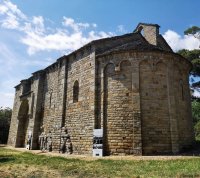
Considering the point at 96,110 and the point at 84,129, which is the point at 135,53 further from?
the point at 84,129

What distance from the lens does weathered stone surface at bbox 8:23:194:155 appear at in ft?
41.1

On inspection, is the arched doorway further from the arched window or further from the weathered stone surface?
the arched window

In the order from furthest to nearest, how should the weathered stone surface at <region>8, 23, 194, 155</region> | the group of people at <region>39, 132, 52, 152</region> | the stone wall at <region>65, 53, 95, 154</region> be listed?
the group of people at <region>39, 132, 52, 152</region> < the stone wall at <region>65, 53, 95, 154</region> < the weathered stone surface at <region>8, 23, 194, 155</region>

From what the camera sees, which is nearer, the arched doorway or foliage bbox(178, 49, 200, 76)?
the arched doorway

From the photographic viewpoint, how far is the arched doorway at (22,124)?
76.8 feet

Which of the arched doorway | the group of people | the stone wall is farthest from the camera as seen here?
the arched doorway

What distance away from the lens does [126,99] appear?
1303 centimetres

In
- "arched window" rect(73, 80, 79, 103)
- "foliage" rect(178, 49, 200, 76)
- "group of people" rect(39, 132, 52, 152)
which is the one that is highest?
"foliage" rect(178, 49, 200, 76)

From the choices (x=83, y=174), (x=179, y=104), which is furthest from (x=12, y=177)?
(x=179, y=104)

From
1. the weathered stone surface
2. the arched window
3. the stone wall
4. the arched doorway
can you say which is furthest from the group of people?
the arched doorway

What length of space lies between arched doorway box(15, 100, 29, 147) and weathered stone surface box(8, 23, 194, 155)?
7807 millimetres

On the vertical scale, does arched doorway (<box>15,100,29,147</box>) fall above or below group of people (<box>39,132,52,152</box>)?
above

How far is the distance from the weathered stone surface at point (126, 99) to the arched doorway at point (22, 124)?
25.6 feet

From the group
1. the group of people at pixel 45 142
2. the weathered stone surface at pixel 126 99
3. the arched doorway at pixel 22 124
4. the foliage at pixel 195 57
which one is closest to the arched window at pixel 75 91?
the weathered stone surface at pixel 126 99
